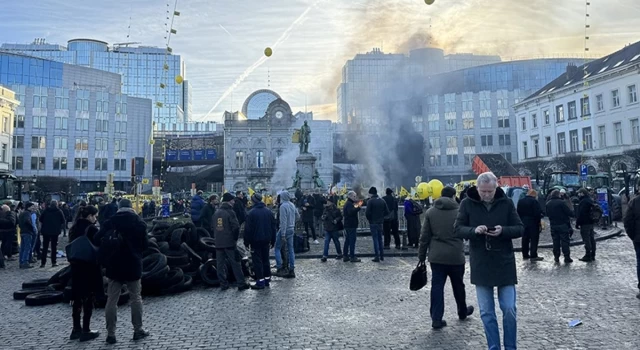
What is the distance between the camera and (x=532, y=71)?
83.5 m

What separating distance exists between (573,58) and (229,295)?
95.5m

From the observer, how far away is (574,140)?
5069 centimetres

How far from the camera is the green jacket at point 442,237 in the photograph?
21.6ft

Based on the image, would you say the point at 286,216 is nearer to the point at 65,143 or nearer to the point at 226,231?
the point at 226,231

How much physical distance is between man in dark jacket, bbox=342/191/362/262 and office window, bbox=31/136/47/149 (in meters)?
72.2

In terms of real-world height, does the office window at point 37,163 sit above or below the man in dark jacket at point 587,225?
above

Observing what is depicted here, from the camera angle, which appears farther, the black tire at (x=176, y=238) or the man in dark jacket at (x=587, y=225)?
the man in dark jacket at (x=587, y=225)

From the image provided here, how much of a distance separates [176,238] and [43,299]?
2.77 meters

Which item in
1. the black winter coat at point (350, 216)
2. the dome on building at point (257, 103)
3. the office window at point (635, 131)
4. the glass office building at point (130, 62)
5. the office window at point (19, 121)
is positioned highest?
the glass office building at point (130, 62)

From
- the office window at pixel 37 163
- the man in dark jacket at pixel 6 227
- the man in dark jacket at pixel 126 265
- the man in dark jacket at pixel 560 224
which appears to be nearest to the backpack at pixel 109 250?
the man in dark jacket at pixel 126 265

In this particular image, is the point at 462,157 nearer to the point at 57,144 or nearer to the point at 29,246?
the point at 57,144

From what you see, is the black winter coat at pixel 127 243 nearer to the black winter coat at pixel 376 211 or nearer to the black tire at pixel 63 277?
the black tire at pixel 63 277

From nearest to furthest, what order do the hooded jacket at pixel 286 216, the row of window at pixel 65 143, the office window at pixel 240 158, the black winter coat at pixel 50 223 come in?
the hooded jacket at pixel 286 216
the black winter coat at pixel 50 223
the row of window at pixel 65 143
the office window at pixel 240 158

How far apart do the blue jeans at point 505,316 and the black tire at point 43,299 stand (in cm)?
783
